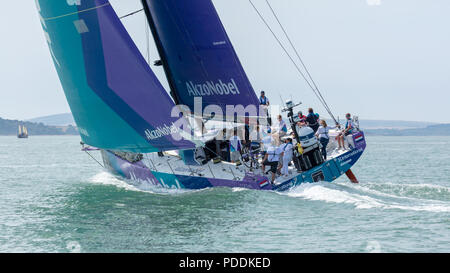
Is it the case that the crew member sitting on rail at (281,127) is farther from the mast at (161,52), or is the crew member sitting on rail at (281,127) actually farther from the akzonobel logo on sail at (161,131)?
the akzonobel logo on sail at (161,131)

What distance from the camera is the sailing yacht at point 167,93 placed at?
41.2 ft

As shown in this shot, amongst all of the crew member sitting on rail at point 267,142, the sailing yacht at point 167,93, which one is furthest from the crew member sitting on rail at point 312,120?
the crew member sitting on rail at point 267,142

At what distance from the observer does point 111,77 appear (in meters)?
12.7

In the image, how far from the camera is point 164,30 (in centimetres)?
1414

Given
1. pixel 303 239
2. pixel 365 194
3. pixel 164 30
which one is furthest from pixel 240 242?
pixel 164 30

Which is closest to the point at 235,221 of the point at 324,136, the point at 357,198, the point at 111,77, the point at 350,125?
the point at 357,198

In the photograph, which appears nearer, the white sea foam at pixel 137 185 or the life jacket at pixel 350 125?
the white sea foam at pixel 137 185

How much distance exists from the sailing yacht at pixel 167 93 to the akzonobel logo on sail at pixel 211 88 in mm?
26

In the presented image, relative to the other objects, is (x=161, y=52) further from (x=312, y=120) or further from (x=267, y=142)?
(x=312, y=120)

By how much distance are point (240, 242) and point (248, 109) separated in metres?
5.32

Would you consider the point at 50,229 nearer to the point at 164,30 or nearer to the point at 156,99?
the point at 156,99

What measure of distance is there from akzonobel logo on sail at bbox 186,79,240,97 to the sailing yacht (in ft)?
0.09

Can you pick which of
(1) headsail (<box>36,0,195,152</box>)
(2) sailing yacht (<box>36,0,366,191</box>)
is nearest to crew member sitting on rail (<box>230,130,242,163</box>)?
(2) sailing yacht (<box>36,0,366,191</box>)
